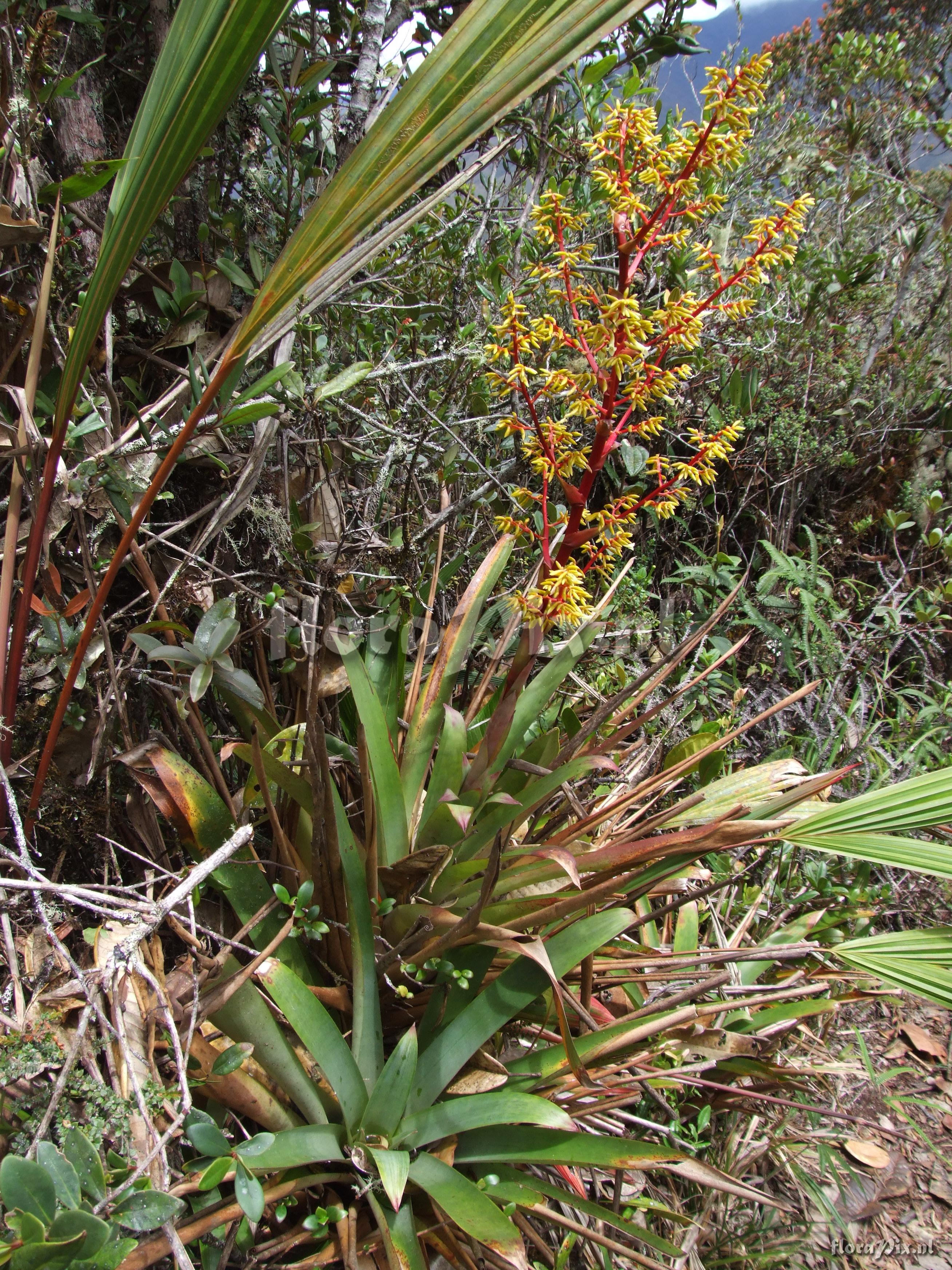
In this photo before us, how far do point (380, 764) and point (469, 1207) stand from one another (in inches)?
24.7

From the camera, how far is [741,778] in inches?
56.5

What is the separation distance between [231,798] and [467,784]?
423 millimetres

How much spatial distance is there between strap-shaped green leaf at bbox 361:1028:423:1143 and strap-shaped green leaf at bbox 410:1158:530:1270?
0.16 ft

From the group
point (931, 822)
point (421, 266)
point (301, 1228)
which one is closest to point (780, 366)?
point (421, 266)

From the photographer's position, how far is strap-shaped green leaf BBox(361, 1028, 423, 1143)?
40.2 inches

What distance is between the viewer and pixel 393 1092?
3.42 ft

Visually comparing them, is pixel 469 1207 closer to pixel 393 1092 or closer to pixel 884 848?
pixel 393 1092

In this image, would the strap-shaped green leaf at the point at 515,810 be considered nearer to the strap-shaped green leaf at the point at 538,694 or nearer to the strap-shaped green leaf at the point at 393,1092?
the strap-shaped green leaf at the point at 538,694

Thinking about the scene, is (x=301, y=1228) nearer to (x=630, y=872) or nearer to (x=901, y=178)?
(x=630, y=872)

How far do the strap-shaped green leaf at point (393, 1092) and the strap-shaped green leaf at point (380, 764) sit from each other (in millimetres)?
297

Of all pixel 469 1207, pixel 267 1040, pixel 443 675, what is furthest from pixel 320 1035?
pixel 443 675

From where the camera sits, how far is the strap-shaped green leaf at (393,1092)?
1.02 m

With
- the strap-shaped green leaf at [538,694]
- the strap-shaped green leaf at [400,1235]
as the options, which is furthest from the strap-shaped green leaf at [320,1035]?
the strap-shaped green leaf at [538,694]

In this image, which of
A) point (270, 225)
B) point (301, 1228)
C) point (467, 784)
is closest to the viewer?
point (301, 1228)
